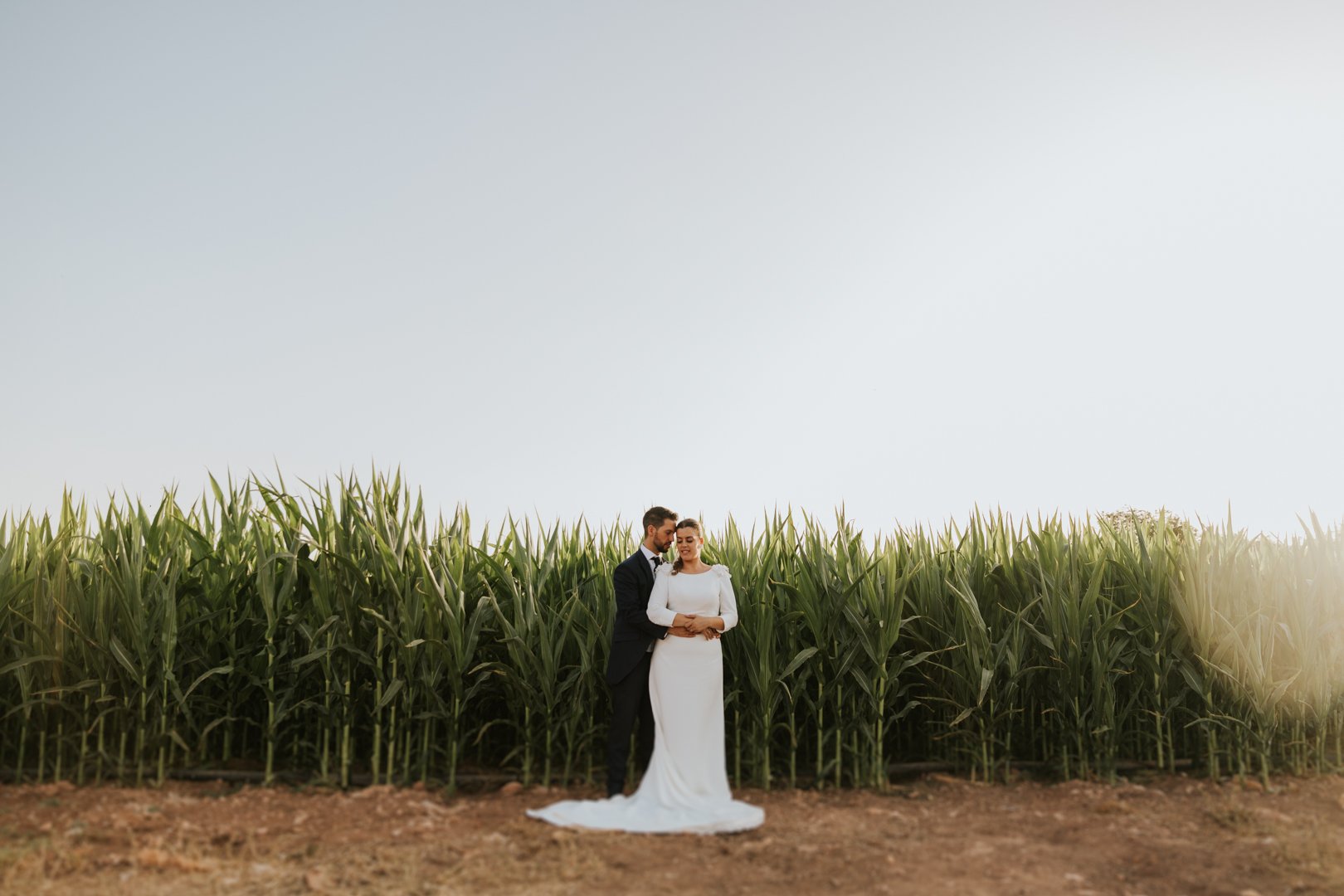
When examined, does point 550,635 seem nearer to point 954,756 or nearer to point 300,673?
point 300,673

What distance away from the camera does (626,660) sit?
20.5 feet

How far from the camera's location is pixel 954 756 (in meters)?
7.05

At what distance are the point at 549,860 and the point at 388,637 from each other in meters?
2.05

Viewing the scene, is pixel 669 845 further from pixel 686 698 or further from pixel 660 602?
pixel 660 602

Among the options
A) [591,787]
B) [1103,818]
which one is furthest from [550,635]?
[1103,818]

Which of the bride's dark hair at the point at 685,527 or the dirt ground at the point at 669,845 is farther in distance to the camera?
the bride's dark hair at the point at 685,527

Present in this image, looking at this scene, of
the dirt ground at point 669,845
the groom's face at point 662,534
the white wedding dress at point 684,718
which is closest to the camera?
the dirt ground at point 669,845

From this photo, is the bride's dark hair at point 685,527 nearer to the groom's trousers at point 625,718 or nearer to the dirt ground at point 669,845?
the groom's trousers at point 625,718

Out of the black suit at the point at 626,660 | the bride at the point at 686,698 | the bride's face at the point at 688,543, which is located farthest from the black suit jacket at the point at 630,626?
the bride's face at the point at 688,543

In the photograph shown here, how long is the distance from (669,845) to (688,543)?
1767mm

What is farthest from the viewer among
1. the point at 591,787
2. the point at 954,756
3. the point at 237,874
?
the point at 954,756

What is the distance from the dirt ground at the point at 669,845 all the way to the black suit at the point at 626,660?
0.40 meters

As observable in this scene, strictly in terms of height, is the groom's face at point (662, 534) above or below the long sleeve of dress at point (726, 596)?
above

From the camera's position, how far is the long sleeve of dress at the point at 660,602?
6077 mm
